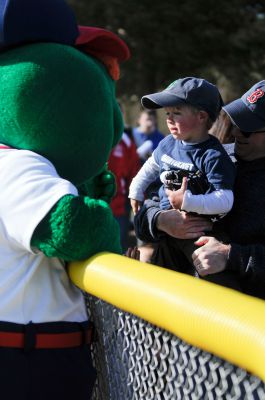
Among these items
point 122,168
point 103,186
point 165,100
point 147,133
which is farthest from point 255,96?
point 147,133

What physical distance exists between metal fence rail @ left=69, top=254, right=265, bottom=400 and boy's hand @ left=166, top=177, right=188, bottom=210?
0.49 m

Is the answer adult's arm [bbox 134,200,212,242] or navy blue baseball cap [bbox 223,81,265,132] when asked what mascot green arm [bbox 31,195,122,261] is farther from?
navy blue baseball cap [bbox 223,81,265,132]

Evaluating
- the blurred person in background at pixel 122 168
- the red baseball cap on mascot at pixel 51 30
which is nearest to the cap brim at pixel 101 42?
the red baseball cap on mascot at pixel 51 30

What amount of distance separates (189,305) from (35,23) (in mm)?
1123

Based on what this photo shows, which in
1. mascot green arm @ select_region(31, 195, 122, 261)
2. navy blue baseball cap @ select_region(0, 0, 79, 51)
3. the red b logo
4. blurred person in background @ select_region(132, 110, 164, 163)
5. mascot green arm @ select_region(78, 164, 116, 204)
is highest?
navy blue baseball cap @ select_region(0, 0, 79, 51)

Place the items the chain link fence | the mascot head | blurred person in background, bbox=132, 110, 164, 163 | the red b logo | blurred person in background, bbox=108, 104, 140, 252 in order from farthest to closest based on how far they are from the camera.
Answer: blurred person in background, bbox=132, 110, 164, 163 → blurred person in background, bbox=108, 104, 140, 252 → the red b logo → the mascot head → the chain link fence

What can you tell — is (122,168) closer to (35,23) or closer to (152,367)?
(35,23)

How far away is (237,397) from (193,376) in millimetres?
179

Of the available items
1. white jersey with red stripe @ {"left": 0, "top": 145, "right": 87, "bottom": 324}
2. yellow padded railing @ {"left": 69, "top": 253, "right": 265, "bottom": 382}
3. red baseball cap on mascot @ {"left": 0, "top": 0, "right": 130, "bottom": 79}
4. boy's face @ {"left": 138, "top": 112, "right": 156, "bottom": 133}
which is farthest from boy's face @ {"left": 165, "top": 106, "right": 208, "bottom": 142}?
boy's face @ {"left": 138, "top": 112, "right": 156, "bottom": 133}

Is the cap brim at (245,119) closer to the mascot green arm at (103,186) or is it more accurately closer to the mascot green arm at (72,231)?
the mascot green arm at (103,186)

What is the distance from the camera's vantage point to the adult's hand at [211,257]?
2217mm

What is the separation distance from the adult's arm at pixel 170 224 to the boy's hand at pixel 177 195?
4 centimetres

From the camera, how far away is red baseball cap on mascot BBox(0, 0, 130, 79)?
6.72 ft

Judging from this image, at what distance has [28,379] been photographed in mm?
1972
